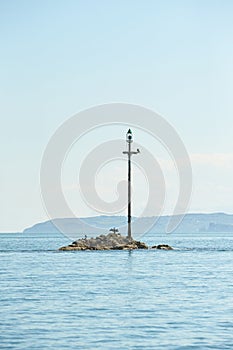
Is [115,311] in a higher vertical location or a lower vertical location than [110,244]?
lower

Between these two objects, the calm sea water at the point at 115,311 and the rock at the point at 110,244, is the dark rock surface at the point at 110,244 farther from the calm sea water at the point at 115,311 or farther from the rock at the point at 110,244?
the calm sea water at the point at 115,311

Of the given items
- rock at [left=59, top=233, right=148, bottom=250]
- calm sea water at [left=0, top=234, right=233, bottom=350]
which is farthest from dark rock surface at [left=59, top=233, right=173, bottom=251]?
calm sea water at [left=0, top=234, right=233, bottom=350]

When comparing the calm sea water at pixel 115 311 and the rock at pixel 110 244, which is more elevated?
the rock at pixel 110 244

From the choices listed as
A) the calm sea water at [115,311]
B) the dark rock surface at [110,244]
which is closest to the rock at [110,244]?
the dark rock surface at [110,244]

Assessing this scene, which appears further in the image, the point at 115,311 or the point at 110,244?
the point at 110,244

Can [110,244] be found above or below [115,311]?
above

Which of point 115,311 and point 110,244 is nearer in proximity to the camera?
point 115,311

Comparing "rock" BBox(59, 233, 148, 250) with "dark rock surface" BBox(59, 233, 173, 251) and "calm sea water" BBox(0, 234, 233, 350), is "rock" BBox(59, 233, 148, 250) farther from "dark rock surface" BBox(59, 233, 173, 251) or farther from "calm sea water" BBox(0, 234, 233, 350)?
"calm sea water" BBox(0, 234, 233, 350)

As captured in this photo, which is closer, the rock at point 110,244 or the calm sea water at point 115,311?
the calm sea water at point 115,311

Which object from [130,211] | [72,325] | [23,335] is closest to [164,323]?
[72,325]

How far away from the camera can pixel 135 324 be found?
1230 inches

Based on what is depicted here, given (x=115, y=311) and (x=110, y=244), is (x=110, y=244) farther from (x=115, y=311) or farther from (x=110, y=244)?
(x=115, y=311)

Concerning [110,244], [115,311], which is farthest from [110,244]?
[115,311]

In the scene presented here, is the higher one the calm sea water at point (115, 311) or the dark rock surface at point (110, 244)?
the dark rock surface at point (110, 244)
